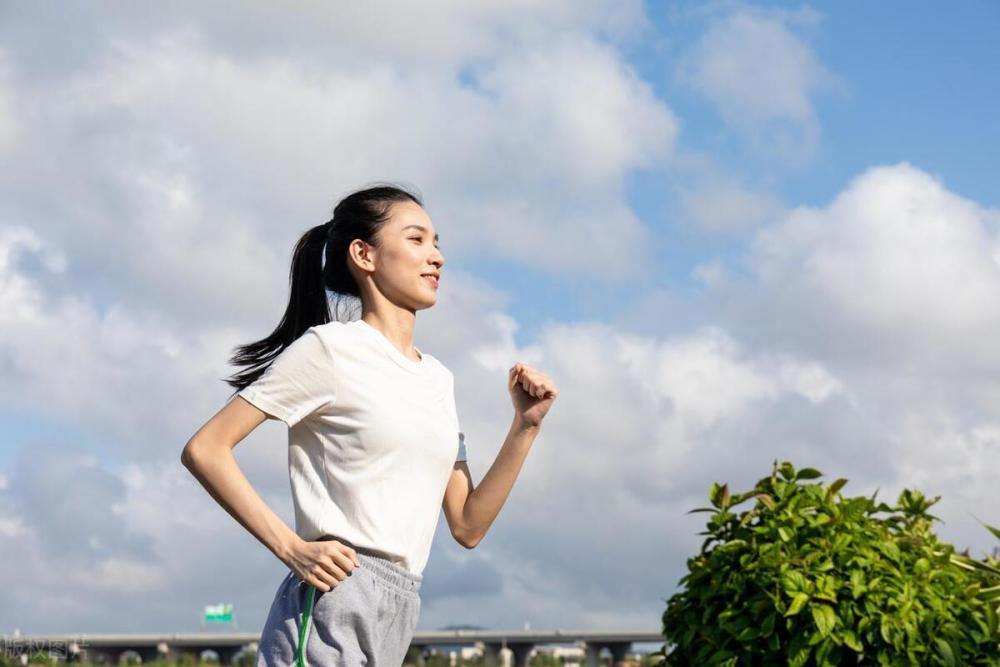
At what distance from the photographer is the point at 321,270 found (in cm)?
398

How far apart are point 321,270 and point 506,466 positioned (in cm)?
91

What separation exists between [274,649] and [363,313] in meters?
1.09

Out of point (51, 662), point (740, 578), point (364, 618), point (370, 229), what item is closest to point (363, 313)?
point (370, 229)

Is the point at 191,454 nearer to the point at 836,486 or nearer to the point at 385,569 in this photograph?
the point at 385,569

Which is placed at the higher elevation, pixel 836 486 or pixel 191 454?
pixel 836 486

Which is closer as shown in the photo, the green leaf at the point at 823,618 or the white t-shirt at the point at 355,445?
the white t-shirt at the point at 355,445

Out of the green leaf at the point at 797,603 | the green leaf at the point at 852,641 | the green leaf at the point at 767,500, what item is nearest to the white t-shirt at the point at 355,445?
the green leaf at the point at 797,603

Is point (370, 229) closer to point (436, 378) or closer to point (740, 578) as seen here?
point (436, 378)

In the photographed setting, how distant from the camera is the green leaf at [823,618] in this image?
526 cm

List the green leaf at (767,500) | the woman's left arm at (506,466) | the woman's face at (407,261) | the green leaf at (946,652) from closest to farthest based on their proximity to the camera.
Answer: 1. the woman's face at (407,261)
2. the woman's left arm at (506,466)
3. the green leaf at (946,652)
4. the green leaf at (767,500)

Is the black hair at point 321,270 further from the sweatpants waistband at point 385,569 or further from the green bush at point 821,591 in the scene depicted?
the green bush at point 821,591

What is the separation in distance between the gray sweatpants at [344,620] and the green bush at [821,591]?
2.60 meters

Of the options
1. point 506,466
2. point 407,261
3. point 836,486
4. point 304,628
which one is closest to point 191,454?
point 304,628

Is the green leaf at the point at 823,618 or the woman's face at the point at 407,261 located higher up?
the woman's face at the point at 407,261
